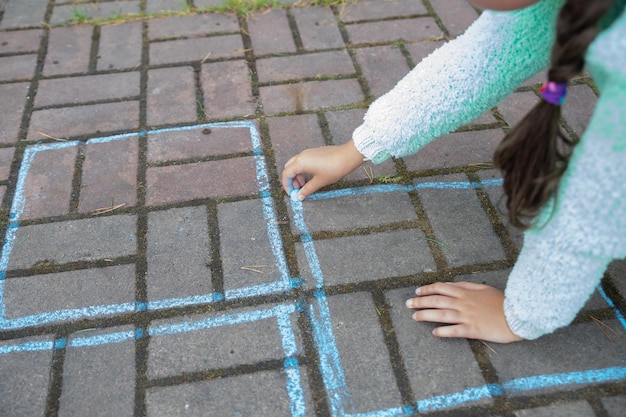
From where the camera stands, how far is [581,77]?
7.73 feet

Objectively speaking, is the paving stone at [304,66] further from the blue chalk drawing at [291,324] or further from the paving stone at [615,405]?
the paving stone at [615,405]

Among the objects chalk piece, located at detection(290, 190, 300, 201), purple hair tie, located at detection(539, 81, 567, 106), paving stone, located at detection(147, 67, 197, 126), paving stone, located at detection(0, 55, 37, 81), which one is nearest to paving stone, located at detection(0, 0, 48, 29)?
paving stone, located at detection(0, 55, 37, 81)

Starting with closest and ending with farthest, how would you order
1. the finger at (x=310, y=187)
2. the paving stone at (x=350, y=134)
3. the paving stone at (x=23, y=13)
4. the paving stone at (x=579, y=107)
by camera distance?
the finger at (x=310, y=187) → the paving stone at (x=350, y=134) → the paving stone at (x=579, y=107) → the paving stone at (x=23, y=13)

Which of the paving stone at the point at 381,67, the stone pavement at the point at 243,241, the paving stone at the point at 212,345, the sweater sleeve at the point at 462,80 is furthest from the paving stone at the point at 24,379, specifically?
the paving stone at the point at 381,67

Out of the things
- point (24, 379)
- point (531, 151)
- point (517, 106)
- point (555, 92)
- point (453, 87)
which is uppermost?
point (555, 92)

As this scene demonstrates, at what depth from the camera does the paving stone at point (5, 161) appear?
2035mm

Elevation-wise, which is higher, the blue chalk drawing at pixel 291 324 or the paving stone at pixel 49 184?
the paving stone at pixel 49 184

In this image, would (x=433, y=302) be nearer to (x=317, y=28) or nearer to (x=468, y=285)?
(x=468, y=285)

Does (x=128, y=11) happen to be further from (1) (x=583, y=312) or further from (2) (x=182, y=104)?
(1) (x=583, y=312)

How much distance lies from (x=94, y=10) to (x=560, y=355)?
2351 mm

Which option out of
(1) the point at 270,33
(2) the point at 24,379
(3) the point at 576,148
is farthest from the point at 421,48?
(2) the point at 24,379

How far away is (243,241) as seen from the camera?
5.93 feet

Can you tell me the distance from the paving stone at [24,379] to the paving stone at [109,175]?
19.3 inches

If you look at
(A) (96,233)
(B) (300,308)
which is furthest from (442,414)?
(A) (96,233)
